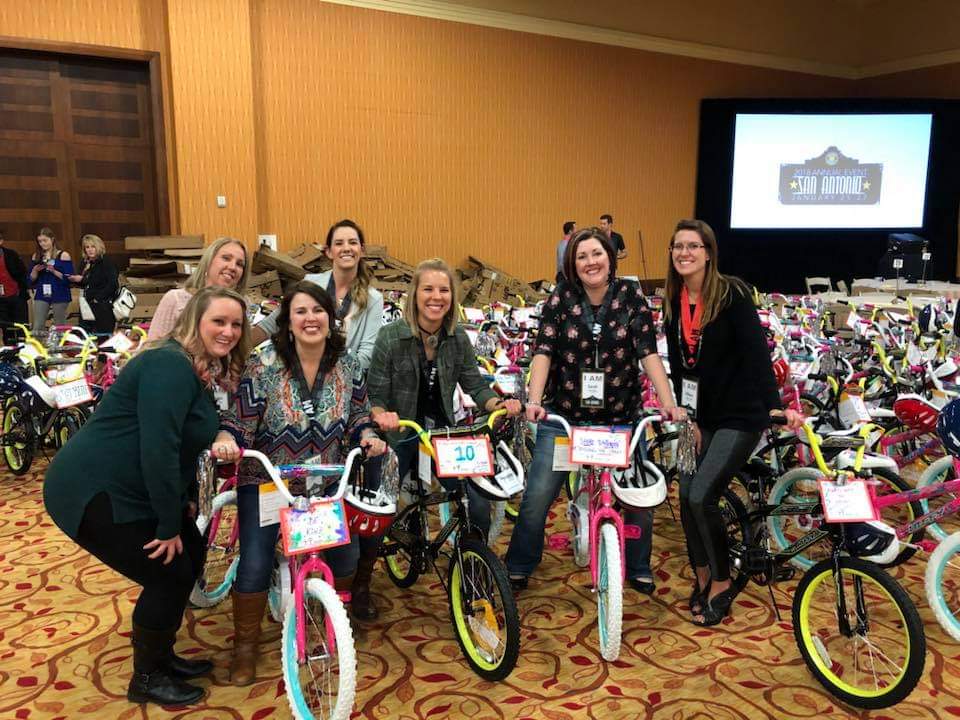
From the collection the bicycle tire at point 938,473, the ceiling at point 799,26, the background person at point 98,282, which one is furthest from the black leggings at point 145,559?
the ceiling at point 799,26

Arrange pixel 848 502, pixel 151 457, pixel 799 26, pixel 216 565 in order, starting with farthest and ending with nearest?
pixel 799 26, pixel 216 565, pixel 848 502, pixel 151 457

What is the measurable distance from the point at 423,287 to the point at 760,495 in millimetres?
1491

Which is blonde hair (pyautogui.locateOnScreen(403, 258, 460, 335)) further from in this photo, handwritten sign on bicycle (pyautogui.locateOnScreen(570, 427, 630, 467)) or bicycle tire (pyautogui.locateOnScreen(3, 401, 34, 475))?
bicycle tire (pyautogui.locateOnScreen(3, 401, 34, 475))

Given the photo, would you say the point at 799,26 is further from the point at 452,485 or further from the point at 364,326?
the point at 452,485

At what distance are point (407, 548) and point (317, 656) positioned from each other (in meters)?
0.67

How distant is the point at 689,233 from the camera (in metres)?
2.51

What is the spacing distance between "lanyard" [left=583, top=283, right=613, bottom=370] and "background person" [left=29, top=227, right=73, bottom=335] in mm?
6666

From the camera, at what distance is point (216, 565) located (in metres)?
3.24

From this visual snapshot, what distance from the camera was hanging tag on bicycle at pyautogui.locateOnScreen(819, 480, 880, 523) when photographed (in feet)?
7.17

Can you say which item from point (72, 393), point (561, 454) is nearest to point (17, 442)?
point (72, 393)

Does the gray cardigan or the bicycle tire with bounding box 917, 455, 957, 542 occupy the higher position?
the gray cardigan

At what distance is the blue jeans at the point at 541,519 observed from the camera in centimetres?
276

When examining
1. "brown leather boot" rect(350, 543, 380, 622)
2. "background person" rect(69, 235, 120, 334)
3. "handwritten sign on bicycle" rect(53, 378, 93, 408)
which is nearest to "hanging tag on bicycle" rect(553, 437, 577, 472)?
"brown leather boot" rect(350, 543, 380, 622)

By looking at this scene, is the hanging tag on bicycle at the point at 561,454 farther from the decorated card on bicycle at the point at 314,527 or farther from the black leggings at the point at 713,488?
the decorated card on bicycle at the point at 314,527
